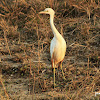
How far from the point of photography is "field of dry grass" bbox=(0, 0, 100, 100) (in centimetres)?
342

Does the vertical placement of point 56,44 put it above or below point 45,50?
above

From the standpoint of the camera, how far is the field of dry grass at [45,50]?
11.2 ft

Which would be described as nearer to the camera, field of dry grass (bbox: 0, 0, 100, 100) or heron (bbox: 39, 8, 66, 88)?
field of dry grass (bbox: 0, 0, 100, 100)

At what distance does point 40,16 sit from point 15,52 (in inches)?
50.9

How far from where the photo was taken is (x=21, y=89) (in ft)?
11.8

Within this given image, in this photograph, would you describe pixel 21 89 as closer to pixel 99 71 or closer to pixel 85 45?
pixel 99 71

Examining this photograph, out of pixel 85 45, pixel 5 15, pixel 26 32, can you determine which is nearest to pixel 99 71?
pixel 85 45

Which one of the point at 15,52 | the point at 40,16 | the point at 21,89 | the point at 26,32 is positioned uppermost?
the point at 40,16

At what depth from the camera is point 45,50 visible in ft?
15.6

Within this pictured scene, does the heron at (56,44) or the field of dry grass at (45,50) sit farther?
the heron at (56,44)

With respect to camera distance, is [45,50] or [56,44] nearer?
[56,44]

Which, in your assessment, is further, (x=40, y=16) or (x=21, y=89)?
(x=40, y=16)

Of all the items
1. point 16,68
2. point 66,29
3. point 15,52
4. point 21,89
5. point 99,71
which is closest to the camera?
point 21,89

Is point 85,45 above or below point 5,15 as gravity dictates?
below
